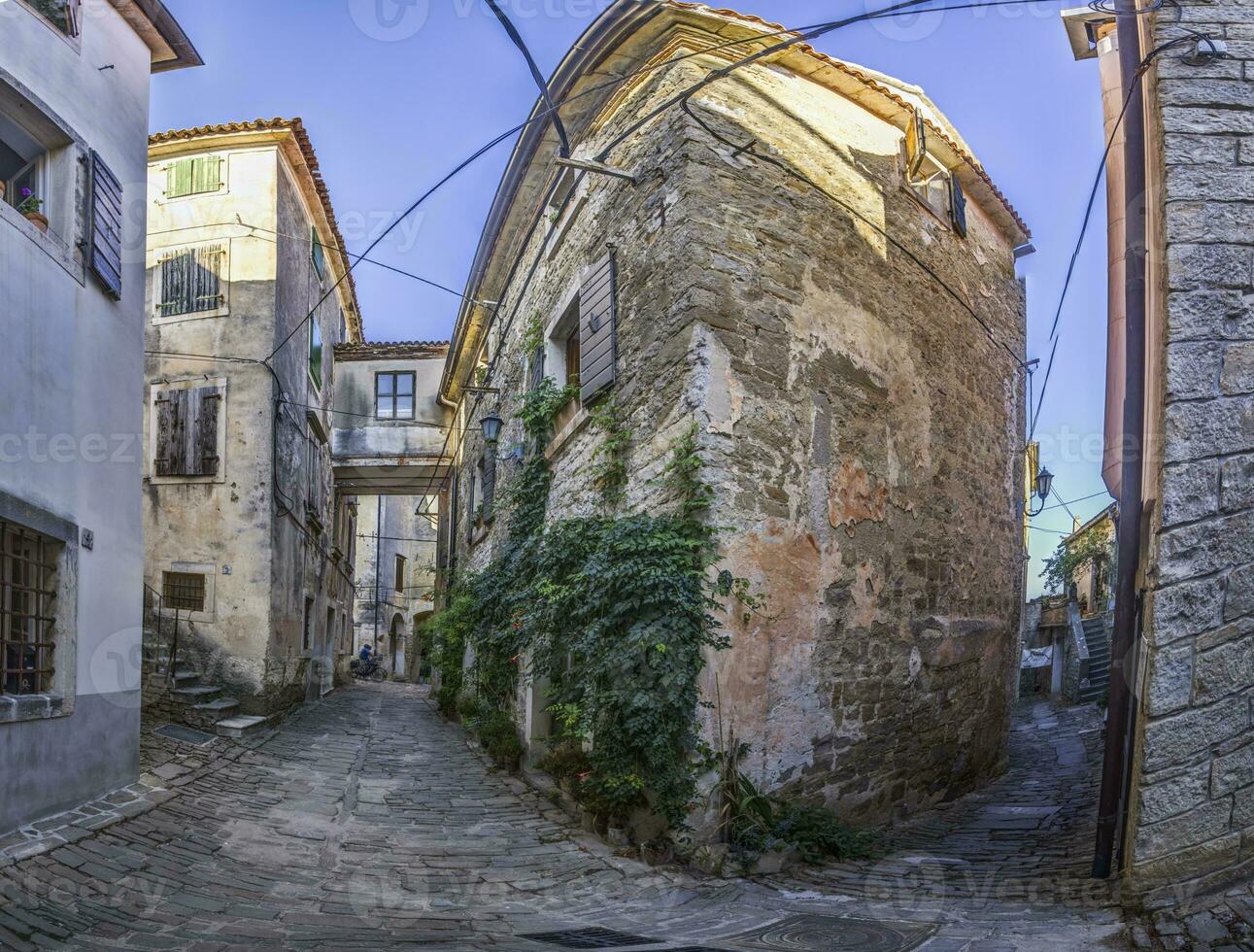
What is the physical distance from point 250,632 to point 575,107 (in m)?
7.65

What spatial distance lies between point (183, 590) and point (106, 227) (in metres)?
6.10

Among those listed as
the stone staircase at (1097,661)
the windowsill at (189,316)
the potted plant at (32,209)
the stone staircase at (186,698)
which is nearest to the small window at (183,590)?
the stone staircase at (186,698)

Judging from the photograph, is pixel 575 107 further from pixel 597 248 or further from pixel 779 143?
pixel 779 143

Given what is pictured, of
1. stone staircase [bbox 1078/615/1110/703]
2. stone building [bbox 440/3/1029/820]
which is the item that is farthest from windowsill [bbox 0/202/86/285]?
stone staircase [bbox 1078/615/1110/703]

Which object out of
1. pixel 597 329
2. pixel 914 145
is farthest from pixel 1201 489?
pixel 914 145

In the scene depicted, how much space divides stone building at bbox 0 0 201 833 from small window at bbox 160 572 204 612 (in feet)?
15.1

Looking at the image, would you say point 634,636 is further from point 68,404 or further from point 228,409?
point 228,409

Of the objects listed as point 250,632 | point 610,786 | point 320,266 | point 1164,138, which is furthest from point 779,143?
point 320,266

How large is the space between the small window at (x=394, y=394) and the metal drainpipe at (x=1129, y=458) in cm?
1539

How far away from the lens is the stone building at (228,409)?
11555mm

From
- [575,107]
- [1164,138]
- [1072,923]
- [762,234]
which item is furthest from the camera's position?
[575,107]

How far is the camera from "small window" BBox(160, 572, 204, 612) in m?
11.7

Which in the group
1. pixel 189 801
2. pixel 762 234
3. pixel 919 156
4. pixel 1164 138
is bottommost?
pixel 189 801

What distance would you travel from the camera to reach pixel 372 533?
31.5 metres
